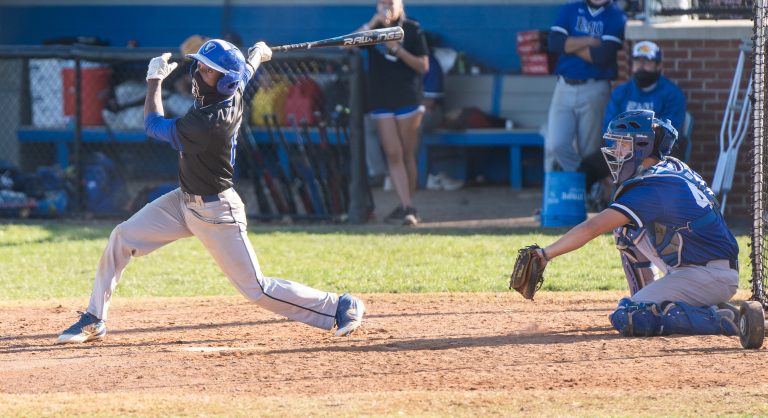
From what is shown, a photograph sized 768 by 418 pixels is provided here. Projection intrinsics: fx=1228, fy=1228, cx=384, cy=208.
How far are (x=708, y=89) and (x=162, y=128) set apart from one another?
269 inches

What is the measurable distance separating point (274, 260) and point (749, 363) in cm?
481

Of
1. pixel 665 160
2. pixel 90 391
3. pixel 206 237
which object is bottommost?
pixel 90 391

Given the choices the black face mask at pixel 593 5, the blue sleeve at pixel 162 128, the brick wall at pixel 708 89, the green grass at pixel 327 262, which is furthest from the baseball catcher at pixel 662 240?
the brick wall at pixel 708 89

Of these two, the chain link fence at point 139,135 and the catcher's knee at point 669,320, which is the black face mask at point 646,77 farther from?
the catcher's knee at point 669,320

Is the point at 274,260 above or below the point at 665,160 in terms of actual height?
below

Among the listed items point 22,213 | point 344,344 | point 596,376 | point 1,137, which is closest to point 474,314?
point 344,344

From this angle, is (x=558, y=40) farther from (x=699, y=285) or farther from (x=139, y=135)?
(x=139, y=135)

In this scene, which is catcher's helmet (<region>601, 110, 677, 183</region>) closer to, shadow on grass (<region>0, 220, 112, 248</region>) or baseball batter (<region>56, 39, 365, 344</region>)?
baseball batter (<region>56, 39, 365, 344</region>)

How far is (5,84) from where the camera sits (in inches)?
589

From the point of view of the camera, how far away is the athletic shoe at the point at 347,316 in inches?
273

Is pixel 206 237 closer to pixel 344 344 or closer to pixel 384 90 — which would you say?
pixel 344 344

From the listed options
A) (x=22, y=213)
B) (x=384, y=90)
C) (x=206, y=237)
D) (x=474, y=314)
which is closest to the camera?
(x=206, y=237)

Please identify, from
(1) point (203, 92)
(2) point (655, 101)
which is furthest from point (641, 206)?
(2) point (655, 101)

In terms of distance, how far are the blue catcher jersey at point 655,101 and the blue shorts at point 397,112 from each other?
→ 181 centimetres
